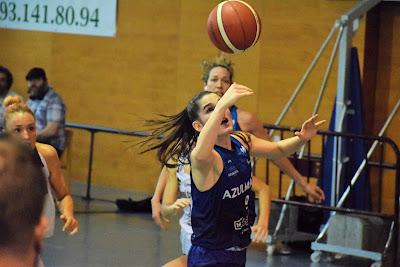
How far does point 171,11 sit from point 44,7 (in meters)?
1.93

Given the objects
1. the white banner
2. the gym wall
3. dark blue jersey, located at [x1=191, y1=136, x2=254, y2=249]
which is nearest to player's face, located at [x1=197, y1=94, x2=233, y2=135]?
dark blue jersey, located at [x1=191, y1=136, x2=254, y2=249]

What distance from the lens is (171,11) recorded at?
522 inches

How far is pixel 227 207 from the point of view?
5.91 meters

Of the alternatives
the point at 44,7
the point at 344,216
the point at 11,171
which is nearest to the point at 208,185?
the point at 11,171

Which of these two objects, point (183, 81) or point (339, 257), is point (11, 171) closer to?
point (339, 257)

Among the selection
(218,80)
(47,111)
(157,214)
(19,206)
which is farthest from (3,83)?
(19,206)

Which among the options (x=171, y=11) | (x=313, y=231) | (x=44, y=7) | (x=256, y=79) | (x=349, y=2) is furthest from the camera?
(x=44, y=7)

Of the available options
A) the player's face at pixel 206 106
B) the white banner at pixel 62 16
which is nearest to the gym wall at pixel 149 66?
the white banner at pixel 62 16

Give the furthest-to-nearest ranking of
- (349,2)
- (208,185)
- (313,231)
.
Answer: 1. (349,2)
2. (313,231)
3. (208,185)

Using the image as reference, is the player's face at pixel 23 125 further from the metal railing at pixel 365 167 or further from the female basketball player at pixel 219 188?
the metal railing at pixel 365 167

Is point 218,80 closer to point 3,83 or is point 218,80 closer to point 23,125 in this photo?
point 23,125

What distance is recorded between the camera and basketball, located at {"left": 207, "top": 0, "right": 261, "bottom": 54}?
26.7 feet

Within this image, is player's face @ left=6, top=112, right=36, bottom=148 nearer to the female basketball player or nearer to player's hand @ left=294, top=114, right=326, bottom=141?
the female basketball player

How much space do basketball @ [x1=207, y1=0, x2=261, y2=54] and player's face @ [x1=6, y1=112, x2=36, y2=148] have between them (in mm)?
2304
